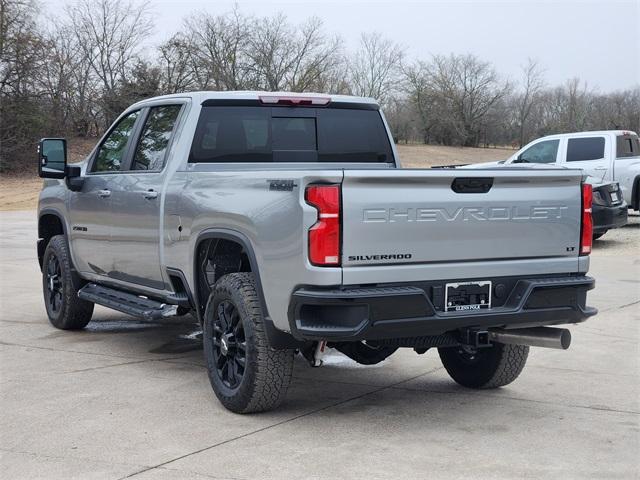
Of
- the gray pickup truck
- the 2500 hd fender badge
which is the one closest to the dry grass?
the gray pickup truck

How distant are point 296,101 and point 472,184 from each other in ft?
6.99

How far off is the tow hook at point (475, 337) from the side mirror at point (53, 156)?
3.97m

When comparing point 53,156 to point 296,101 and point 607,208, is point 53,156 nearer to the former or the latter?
point 296,101

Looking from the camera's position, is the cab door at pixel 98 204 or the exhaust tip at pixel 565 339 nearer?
the exhaust tip at pixel 565 339

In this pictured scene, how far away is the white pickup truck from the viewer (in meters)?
18.6

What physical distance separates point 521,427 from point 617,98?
166 ft

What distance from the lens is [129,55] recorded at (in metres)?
40.3

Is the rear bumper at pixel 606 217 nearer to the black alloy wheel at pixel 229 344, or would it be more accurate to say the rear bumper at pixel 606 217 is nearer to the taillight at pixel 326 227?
the black alloy wheel at pixel 229 344

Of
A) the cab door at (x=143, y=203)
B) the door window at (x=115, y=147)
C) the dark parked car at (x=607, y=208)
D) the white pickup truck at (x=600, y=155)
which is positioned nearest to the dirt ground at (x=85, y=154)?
the white pickup truck at (x=600, y=155)

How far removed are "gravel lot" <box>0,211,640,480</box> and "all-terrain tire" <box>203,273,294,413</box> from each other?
139 millimetres

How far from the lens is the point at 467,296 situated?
5238 millimetres

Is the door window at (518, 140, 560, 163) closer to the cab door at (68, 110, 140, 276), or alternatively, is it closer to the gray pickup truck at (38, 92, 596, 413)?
the gray pickup truck at (38, 92, 596, 413)

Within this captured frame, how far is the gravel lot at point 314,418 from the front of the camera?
4.64 meters

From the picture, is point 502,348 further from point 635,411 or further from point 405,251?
point 405,251
